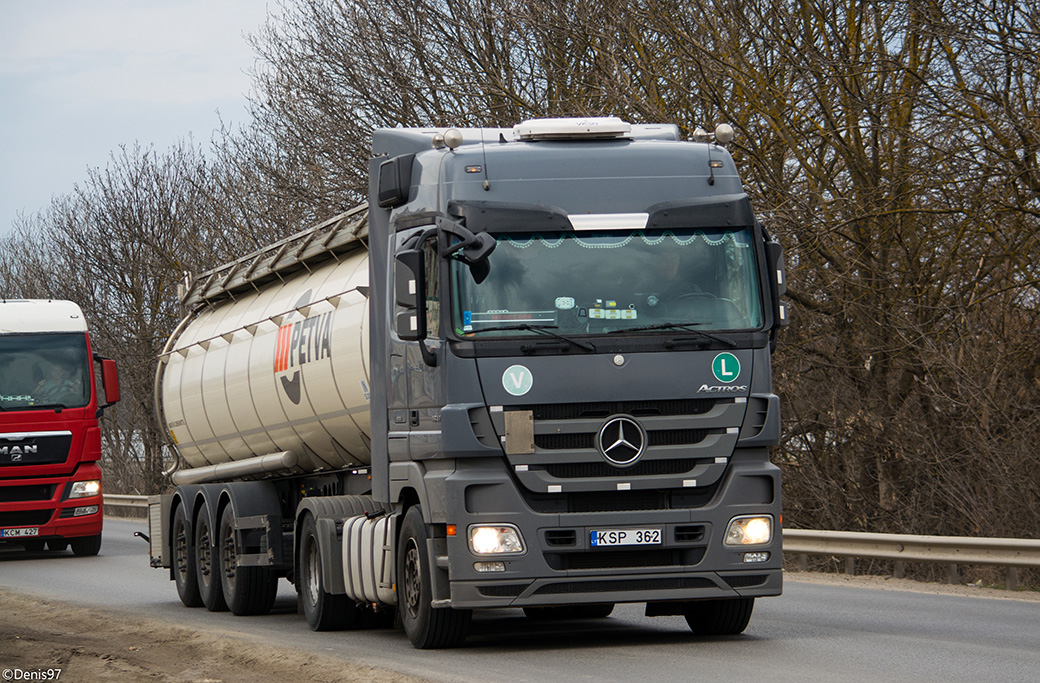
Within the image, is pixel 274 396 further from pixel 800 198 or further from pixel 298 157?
pixel 298 157

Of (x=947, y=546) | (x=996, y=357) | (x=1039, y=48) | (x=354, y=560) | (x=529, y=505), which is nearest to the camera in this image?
(x=529, y=505)

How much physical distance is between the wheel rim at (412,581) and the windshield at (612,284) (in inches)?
65.4

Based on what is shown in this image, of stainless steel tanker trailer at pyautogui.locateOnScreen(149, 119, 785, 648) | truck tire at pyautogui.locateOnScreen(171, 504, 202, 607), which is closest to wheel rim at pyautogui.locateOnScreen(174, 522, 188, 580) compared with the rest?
truck tire at pyautogui.locateOnScreen(171, 504, 202, 607)

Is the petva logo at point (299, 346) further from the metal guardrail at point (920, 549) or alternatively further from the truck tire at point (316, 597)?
the metal guardrail at point (920, 549)

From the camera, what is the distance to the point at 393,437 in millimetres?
10531

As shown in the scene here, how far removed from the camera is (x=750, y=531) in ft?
31.9

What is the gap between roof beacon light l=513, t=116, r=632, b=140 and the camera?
10.3 meters

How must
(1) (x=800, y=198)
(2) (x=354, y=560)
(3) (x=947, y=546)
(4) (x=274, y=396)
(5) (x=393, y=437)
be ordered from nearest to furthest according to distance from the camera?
(5) (x=393, y=437)
(2) (x=354, y=560)
(4) (x=274, y=396)
(3) (x=947, y=546)
(1) (x=800, y=198)

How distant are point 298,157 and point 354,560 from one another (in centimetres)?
1899

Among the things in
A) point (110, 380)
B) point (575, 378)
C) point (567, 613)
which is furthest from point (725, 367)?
point (110, 380)

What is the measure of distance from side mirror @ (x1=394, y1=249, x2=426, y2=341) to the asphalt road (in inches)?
81.6

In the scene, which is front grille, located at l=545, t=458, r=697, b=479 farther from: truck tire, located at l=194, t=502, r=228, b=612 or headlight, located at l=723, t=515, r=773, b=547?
truck tire, located at l=194, t=502, r=228, b=612

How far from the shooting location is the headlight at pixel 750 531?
381 inches

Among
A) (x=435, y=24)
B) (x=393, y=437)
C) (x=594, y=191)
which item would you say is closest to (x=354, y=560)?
(x=393, y=437)
